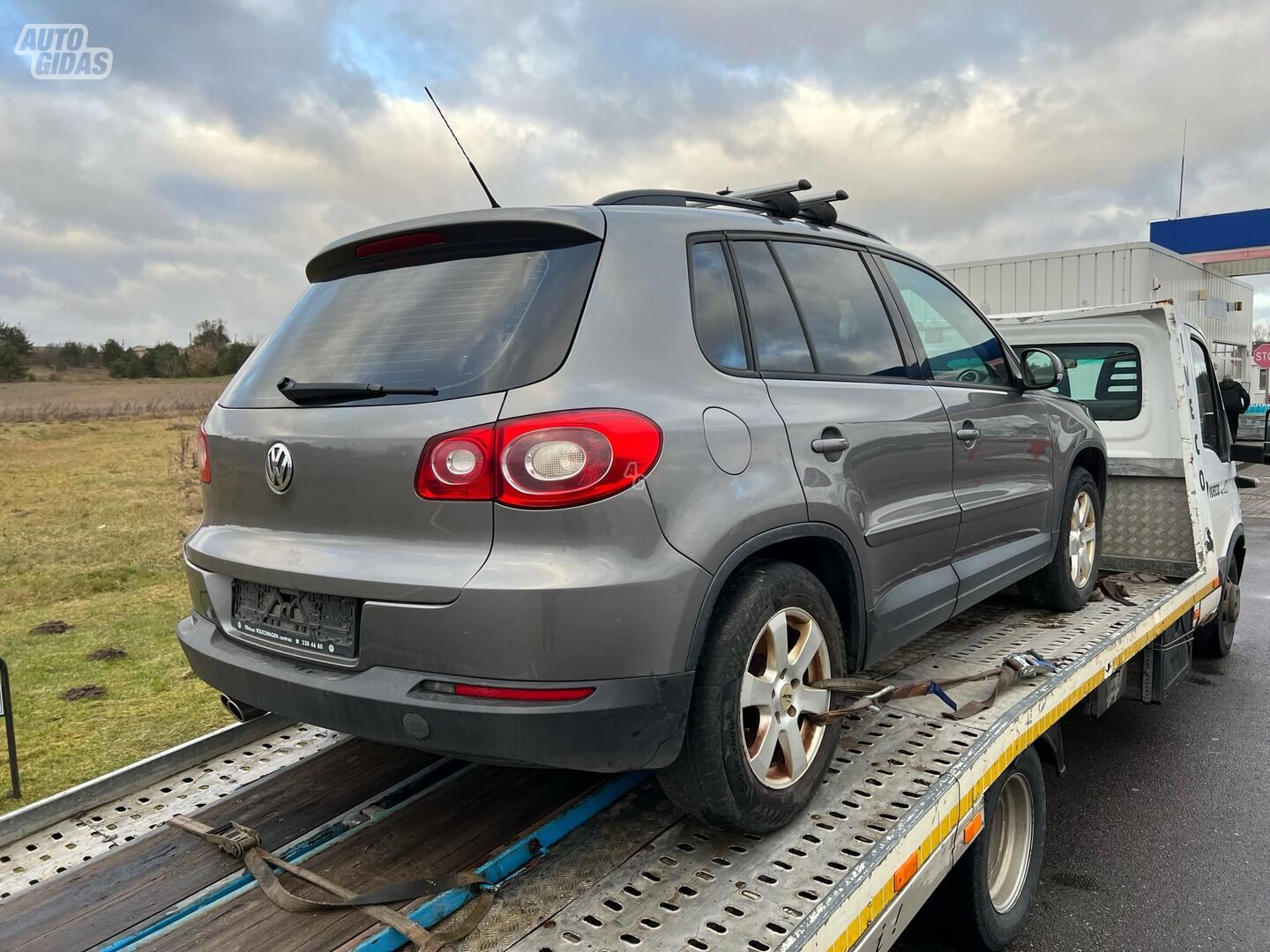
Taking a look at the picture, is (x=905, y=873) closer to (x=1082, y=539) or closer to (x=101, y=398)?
(x=1082, y=539)

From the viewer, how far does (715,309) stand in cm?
245

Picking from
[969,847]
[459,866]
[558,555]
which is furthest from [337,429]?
[969,847]

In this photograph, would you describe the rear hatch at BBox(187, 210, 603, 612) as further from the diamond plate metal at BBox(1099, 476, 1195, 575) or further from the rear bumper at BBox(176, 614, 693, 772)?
the diamond plate metal at BBox(1099, 476, 1195, 575)

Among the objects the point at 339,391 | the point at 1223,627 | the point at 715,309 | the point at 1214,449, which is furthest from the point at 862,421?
the point at 1223,627

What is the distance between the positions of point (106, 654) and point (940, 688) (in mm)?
5881

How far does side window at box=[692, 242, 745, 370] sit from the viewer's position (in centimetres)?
237

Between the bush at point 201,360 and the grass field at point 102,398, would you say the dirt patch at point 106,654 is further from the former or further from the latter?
the bush at point 201,360

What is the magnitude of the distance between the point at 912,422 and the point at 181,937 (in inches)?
96.9

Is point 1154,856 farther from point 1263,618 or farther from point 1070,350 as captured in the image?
point 1263,618

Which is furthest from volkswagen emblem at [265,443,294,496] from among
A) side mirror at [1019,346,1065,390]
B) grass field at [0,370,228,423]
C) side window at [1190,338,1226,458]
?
grass field at [0,370,228,423]

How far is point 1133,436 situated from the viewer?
16.9ft

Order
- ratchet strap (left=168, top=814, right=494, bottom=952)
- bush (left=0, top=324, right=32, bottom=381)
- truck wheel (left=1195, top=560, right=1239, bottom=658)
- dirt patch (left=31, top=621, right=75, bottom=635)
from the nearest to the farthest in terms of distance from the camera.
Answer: ratchet strap (left=168, top=814, right=494, bottom=952), truck wheel (left=1195, top=560, right=1239, bottom=658), dirt patch (left=31, top=621, right=75, bottom=635), bush (left=0, top=324, right=32, bottom=381)

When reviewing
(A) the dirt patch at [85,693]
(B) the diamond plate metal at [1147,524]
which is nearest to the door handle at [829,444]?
(B) the diamond plate metal at [1147,524]

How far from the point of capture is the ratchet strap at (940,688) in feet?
8.29
